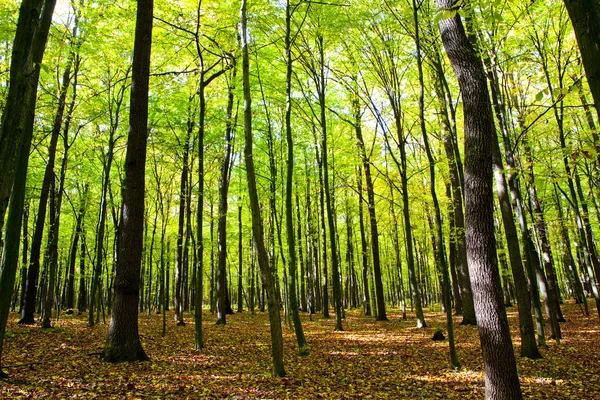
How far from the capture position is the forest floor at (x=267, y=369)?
17.5 ft

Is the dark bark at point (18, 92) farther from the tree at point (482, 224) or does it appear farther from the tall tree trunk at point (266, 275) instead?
the tree at point (482, 224)

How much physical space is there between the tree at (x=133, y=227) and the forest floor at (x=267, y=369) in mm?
465

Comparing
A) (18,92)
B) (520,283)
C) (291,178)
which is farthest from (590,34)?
(520,283)

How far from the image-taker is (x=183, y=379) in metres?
5.91

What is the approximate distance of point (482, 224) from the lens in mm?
4504

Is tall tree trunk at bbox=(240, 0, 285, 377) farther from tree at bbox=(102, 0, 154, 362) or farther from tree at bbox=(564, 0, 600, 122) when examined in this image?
tree at bbox=(564, 0, 600, 122)

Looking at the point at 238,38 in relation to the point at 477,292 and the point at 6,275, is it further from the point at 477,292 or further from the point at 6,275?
the point at 477,292

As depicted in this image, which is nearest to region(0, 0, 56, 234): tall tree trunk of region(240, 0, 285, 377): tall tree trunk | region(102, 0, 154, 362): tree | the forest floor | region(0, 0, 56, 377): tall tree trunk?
region(0, 0, 56, 377): tall tree trunk

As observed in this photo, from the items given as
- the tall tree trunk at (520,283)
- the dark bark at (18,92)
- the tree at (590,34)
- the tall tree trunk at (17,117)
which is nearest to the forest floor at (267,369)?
the tall tree trunk at (520,283)

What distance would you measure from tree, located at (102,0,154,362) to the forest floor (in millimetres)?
465

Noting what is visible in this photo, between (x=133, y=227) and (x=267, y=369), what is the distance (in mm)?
4150

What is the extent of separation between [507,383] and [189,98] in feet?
46.1

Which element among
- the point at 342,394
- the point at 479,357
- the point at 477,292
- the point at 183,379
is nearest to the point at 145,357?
the point at 183,379

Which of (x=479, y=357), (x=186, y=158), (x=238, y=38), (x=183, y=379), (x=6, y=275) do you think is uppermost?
(x=238, y=38)
